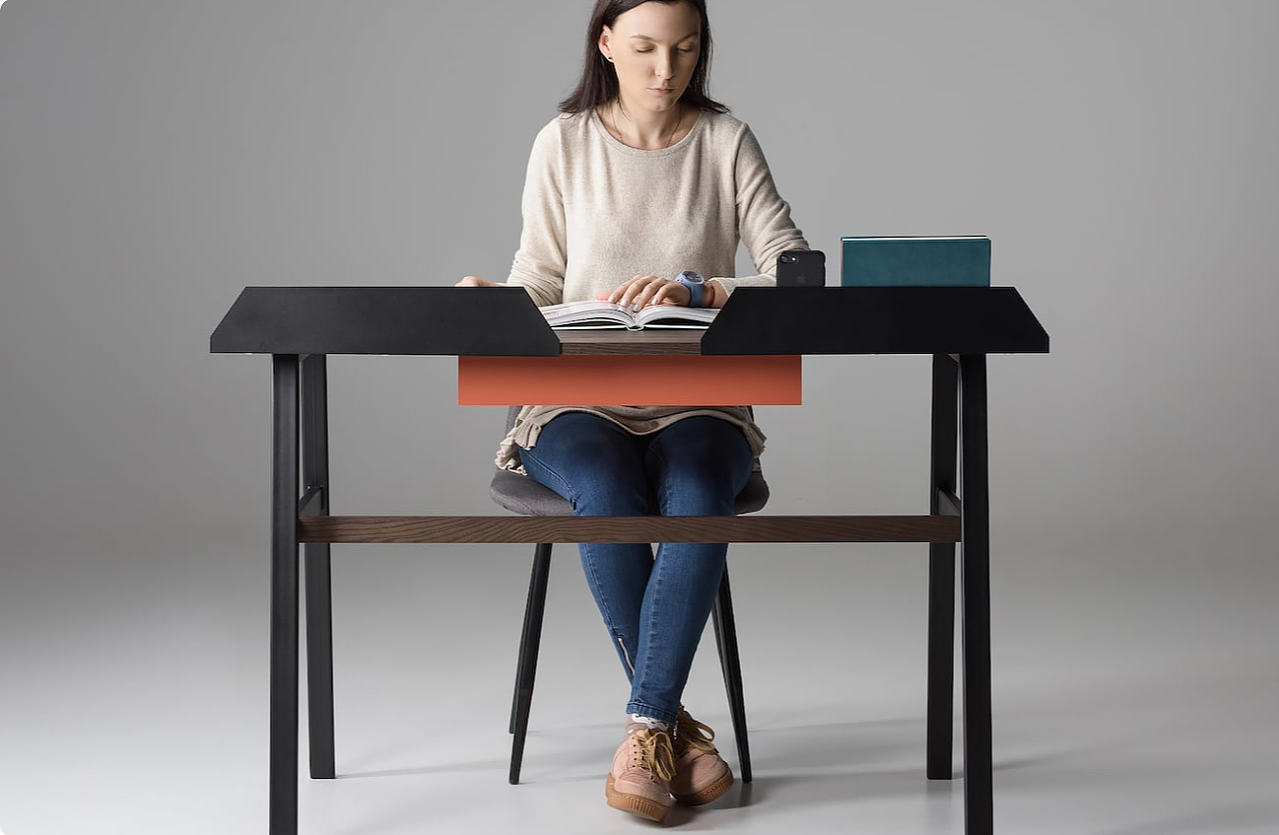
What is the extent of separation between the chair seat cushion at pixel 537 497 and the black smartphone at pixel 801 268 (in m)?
0.42

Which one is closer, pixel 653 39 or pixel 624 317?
pixel 624 317

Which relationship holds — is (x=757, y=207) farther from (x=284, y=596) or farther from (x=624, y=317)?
(x=284, y=596)

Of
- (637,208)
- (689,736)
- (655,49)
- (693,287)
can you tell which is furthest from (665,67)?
(689,736)

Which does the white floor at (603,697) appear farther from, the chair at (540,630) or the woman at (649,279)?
the woman at (649,279)

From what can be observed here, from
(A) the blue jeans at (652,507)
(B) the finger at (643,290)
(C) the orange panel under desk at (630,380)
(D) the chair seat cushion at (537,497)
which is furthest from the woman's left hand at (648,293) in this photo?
(D) the chair seat cushion at (537,497)

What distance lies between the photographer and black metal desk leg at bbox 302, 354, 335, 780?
2264 millimetres

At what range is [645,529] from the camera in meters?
1.89

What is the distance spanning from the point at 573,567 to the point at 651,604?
5.90 feet

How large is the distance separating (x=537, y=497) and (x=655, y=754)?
0.42 metres

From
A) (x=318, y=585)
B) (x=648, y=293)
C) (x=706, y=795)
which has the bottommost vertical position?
(x=706, y=795)

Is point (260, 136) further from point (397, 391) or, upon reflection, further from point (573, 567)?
point (573, 567)

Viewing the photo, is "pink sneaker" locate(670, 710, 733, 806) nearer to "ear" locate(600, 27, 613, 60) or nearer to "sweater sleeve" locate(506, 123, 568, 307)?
"sweater sleeve" locate(506, 123, 568, 307)

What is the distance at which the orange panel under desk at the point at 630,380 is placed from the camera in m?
1.84

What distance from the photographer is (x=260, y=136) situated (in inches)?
190
